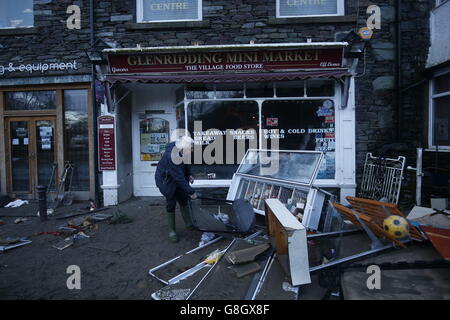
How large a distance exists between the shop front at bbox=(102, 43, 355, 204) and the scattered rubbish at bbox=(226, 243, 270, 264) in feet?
10.9

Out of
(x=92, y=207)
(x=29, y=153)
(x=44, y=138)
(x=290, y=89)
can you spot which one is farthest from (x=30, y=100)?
(x=290, y=89)

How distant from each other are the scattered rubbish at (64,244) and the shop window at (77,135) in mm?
3161

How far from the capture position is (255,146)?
699cm

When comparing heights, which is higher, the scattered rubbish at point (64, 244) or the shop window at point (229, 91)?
the shop window at point (229, 91)

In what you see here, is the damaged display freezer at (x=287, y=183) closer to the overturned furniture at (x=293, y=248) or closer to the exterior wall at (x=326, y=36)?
the overturned furniture at (x=293, y=248)

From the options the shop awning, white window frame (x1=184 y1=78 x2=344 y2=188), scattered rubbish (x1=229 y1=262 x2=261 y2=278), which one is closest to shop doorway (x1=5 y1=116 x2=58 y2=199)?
the shop awning

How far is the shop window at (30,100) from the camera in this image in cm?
750

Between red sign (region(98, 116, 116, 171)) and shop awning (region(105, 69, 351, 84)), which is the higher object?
shop awning (region(105, 69, 351, 84))

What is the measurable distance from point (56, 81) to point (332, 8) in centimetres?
745

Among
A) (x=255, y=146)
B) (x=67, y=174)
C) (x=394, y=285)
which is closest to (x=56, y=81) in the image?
(x=67, y=174)

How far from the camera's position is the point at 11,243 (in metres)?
4.55

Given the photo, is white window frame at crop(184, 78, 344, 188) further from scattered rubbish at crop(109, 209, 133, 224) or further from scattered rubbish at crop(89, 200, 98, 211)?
scattered rubbish at crop(89, 200, 98, 211)

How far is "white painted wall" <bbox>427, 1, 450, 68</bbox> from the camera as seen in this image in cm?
615

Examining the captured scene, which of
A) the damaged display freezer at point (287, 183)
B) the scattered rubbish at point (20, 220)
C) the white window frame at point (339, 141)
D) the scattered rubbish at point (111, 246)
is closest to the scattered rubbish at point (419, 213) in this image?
the damaged display freezer at point (287, 183)
